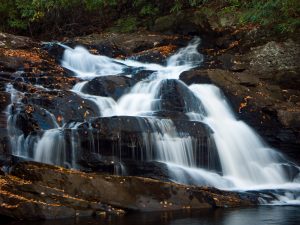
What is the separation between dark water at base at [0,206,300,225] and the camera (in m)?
6.58

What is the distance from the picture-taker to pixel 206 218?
6949 mm

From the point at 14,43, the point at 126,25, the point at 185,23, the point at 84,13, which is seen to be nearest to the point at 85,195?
the point at 14,43

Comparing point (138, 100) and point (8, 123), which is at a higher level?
point (138, 100)

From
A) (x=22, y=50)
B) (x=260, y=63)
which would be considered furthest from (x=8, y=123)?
(x=260, y=63)

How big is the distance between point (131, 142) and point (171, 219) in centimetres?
303

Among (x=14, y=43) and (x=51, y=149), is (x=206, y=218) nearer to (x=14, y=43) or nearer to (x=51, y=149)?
(x=51, y=149)

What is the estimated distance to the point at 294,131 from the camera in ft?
37.7

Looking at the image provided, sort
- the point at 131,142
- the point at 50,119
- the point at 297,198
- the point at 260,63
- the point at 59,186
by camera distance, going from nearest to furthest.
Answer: the point at 59,186
the point at 297,198
the point at 131,142
the point at 50,119
the point at 260,63

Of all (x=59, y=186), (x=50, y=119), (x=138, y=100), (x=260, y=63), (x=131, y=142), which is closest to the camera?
(x=59, y=186)

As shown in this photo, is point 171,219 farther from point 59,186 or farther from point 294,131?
point 294,131

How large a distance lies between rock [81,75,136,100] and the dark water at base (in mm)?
5503

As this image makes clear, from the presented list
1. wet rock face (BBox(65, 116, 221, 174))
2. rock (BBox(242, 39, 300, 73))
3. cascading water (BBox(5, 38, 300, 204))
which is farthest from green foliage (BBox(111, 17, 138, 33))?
wet rock face (BBox(65, 116, 221, 174))

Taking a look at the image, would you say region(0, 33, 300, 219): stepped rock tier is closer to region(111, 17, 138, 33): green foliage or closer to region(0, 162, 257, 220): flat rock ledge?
region(0, 162, 257, 220): flat rock ledge

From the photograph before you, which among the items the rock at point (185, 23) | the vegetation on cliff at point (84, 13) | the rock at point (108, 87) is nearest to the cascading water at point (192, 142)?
the rock at point (108, 87)
